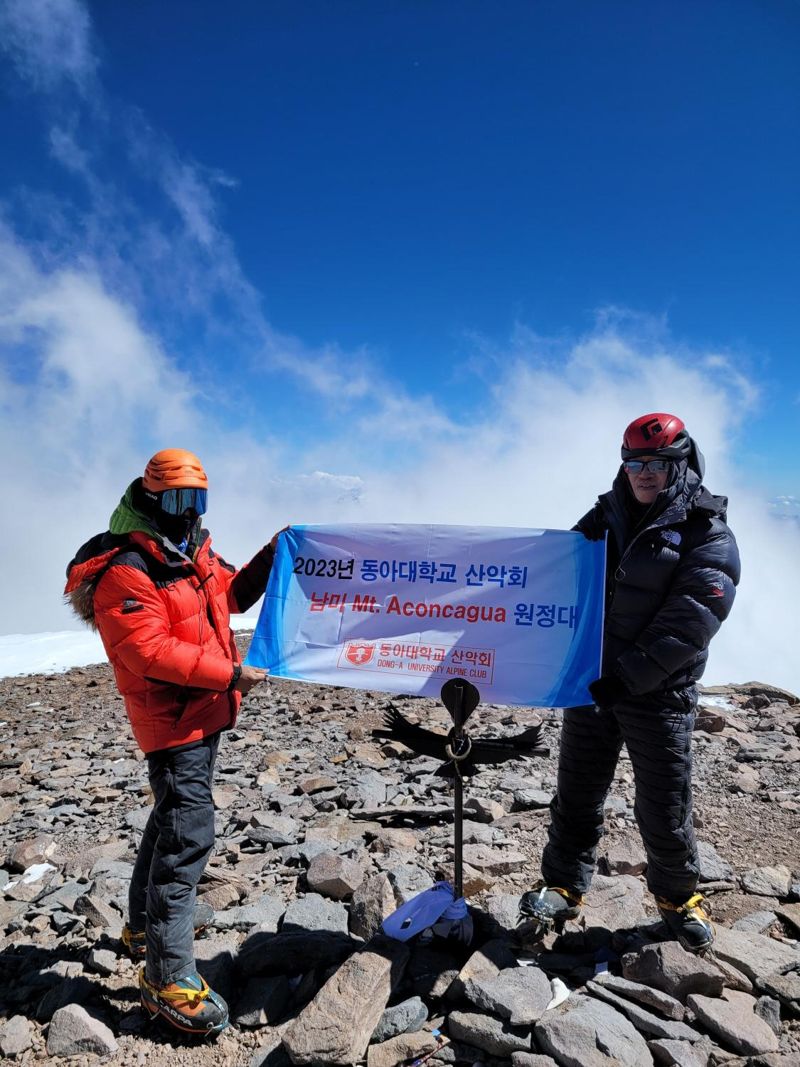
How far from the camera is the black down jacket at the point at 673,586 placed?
135 inches

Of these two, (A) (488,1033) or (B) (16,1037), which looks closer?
(A) (488,1033)

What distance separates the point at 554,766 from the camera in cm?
761

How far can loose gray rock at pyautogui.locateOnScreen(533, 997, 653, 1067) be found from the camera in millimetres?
2846

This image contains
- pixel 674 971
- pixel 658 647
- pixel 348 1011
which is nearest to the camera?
pixel 348 1011

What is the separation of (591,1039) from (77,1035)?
2.63 m

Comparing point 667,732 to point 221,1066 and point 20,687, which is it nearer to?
point 221,1066

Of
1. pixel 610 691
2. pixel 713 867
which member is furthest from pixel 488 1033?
pixel 713 867

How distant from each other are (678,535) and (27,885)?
225 inches

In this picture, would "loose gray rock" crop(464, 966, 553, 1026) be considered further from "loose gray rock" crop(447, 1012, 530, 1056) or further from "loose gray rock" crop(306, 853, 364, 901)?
"loose gray rock" crop(306, 853, 364, 901)

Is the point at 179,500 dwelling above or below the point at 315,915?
above

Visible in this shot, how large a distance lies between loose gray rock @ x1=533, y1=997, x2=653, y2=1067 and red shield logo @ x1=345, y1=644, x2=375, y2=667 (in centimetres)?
211

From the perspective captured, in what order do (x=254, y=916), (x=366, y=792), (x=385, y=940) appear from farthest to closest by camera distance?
1. (x=366, y=792)
2. (x=254, y=916)
3. (x=385, y=940)

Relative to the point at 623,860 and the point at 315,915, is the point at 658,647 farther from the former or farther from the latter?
the point at 315,915

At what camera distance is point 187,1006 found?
10.9ft
